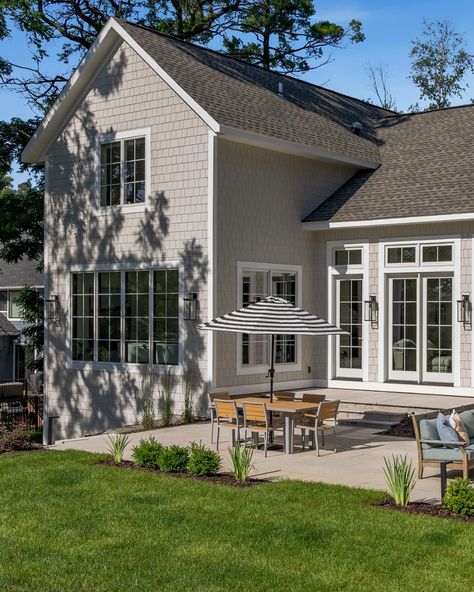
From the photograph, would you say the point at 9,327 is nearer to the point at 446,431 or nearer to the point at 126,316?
the point at 126,316

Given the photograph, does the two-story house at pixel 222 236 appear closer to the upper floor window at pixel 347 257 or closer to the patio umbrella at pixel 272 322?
the upper floor window at pixel 347 257

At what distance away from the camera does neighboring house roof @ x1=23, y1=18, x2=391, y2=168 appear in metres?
17.5

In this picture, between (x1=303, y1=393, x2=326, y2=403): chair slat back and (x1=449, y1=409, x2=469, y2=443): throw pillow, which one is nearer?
(x1=449, y1=409, x2=469, y2=443): throw pillow

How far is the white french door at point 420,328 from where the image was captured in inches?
680

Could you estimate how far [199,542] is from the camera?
25.6ft

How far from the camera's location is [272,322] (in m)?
12.5

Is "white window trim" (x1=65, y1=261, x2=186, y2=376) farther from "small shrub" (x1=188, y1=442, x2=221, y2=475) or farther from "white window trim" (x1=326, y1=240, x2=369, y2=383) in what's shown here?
"small shrub" (x1=188, y1=442, x2=221, y2=475)

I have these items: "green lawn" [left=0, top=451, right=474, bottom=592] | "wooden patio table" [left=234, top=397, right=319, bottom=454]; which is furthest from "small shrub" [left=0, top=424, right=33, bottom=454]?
"wooden patio table" [left=234, top=397, right=319, bottom=454]

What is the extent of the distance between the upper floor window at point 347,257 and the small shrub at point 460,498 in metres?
10.1

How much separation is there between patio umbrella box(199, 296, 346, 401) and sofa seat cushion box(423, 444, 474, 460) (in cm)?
276

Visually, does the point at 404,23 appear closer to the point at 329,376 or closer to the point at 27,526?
the point at 329,376

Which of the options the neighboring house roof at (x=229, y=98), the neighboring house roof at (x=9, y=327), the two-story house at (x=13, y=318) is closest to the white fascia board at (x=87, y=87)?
the neighboring house roof at (x=229, y=98)

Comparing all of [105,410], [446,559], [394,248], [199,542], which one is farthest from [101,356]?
[446,559]

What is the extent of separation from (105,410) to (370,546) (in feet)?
38.1
